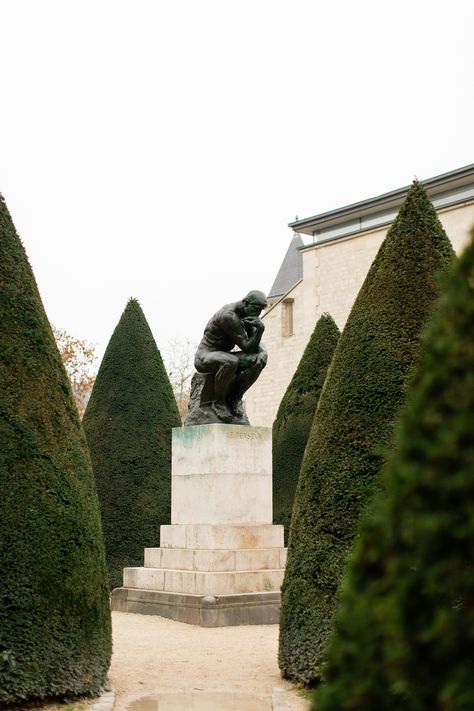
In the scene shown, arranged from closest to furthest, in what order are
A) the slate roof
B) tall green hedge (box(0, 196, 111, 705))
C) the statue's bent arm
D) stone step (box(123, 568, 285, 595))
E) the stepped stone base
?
tall green hedge (box(0, 196, 111, 705)) → the stepped stone base → stone step (box(123, 568, 285, 595)) → the statue's bent arm → the slate roof

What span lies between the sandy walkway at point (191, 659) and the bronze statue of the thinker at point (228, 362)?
9.54ft

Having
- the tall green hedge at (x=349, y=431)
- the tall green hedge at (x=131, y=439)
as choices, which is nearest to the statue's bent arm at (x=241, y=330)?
the tall green hedge at (x=131, y=439)

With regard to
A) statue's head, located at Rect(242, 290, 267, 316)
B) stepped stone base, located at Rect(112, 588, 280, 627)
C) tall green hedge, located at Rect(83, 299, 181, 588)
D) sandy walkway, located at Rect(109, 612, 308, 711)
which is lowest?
sandy walkway, located at Rect(109, 612, 308, 711)

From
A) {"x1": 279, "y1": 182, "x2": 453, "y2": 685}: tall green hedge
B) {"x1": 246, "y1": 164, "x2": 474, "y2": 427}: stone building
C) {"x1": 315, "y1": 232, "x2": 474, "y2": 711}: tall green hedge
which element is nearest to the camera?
{"x1": 315, "y1": 232, "x2": 474, "y2": 711}: tall green hedge

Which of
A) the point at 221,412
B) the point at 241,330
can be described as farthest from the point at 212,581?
the point at 241,330

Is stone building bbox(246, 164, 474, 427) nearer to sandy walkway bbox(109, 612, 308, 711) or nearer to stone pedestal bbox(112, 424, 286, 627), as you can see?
stone pedestal bbox(112, 424, 286, 627)

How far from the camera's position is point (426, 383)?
65.4 inches

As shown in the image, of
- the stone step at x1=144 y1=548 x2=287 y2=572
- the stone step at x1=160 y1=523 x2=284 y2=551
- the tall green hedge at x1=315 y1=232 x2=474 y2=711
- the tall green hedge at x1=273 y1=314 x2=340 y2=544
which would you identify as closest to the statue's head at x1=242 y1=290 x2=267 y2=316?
the tall green hedge at x1=273 y1=314 x2=340 y2=544

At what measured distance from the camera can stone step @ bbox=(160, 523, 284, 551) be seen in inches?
420

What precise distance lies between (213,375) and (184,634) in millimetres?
3598

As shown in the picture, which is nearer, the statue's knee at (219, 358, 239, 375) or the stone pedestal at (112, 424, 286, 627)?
the stone pedestal at (112, 424, 286, 627)

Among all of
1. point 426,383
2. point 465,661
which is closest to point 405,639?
point 465,661

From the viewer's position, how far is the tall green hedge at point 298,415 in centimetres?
1358

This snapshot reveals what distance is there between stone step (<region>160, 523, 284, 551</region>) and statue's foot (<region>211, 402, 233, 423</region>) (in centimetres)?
148
